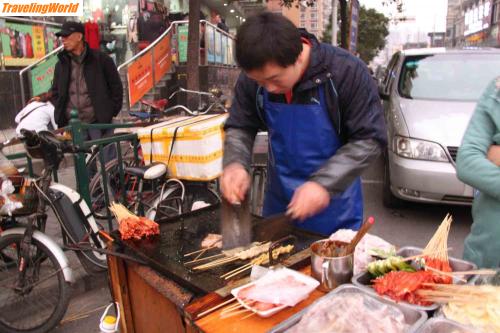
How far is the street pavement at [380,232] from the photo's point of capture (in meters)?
3.60

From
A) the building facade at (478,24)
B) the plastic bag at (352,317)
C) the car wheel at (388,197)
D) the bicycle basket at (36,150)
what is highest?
the building facade at (478,24)

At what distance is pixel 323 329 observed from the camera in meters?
1.31

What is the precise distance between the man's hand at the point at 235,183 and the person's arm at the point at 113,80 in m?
4.04

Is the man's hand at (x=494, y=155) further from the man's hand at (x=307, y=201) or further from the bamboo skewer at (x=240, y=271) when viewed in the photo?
the bamboo skewer at (x=240, y=271)

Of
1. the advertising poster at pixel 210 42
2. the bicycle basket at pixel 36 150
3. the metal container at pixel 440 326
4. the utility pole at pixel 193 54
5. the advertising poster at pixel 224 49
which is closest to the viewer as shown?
the metal container at pixel 440 326

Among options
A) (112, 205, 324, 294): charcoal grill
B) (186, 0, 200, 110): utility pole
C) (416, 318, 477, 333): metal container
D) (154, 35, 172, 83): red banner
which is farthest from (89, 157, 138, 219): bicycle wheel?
(154, 35, 172, 83): red banner

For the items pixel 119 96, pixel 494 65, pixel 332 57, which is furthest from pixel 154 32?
pixel 332 57

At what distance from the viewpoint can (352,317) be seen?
1334 mm

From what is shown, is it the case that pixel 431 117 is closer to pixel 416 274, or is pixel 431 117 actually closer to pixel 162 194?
pixel 162 194

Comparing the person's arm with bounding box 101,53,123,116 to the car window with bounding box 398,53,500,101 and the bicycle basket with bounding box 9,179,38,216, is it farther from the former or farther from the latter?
the car window with bounding box 398,53,500,101

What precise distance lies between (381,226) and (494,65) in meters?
2.88

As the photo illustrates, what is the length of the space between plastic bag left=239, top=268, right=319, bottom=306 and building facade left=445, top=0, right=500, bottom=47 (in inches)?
1870

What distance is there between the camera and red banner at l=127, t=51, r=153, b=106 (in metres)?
11.2

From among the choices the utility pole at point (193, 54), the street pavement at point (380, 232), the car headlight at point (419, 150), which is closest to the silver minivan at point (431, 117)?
the car headlight at point (419, 150)
